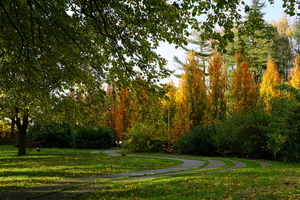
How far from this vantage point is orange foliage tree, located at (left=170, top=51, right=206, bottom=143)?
30.5 m

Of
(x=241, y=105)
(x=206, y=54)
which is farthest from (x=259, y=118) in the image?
(x=206, y=54)

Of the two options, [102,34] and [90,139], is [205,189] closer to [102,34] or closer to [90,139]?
[102,34]

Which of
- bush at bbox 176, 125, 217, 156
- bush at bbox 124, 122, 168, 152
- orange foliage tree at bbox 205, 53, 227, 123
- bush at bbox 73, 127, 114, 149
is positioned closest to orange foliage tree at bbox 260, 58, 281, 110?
orange foliage tree at bbox 205, 53, 227, 123

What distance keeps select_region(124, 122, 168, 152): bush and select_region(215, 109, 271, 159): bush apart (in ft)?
28.8

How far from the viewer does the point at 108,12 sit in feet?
22.3

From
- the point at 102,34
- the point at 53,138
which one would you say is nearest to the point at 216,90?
the point at 53,138

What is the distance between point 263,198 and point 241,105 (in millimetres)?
25419

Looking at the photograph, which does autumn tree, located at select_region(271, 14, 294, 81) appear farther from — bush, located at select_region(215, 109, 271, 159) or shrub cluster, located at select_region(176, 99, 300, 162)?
bush, located at select_region(215, 109, 271, 159)

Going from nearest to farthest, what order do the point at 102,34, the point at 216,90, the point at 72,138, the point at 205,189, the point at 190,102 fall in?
the point at 102,34 < the point at 205,189 < the point at 190,102 < the point at 216,90 < the point at 72,138

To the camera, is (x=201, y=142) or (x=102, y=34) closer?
(x=102, y=34)

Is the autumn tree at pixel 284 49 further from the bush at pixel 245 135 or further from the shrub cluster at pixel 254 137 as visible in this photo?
the bush at pixel 245 135

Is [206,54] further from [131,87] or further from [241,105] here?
[131,87]

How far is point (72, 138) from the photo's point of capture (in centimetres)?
4156

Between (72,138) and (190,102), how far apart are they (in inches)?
754
